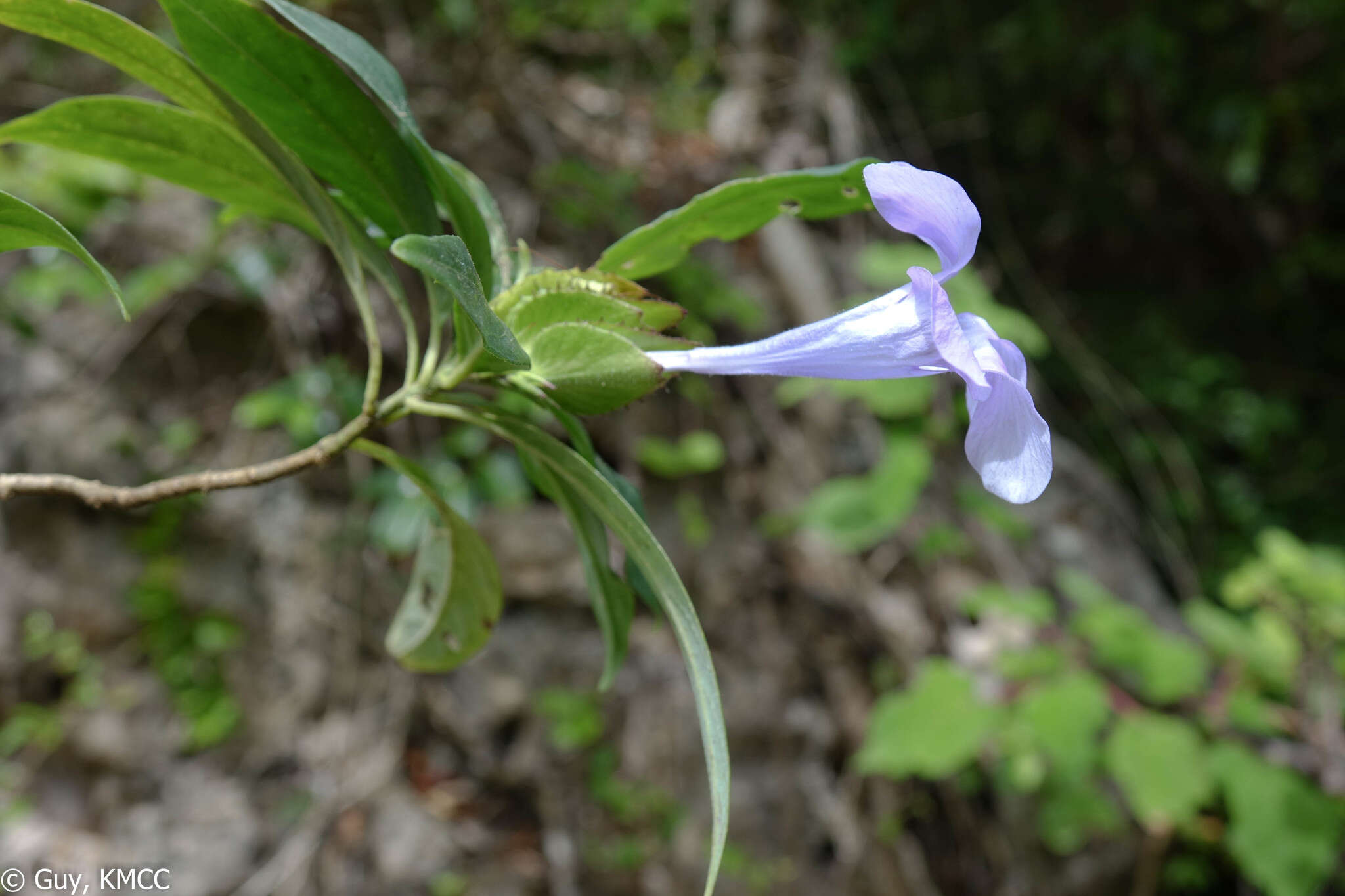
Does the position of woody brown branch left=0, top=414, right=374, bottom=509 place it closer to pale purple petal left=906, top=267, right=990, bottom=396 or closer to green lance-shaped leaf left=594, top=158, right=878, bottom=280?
green lance-shaped leaf left=594, top=158, right=878, bottom=280

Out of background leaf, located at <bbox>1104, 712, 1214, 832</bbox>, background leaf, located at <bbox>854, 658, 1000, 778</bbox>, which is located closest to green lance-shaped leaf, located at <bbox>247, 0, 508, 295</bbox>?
background leaf, located at <bbox>854, 658, 1000, 778</bbox>

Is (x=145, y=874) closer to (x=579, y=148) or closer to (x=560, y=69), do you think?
(x=579, y=148)

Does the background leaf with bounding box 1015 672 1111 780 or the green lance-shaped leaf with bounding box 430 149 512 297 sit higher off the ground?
the green lance-shaped leaf with bounding box 430 149 512 297

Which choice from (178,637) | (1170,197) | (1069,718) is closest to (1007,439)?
(1069,718)

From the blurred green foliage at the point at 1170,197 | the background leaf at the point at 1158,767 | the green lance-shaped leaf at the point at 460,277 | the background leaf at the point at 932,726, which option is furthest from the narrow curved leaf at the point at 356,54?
the blurred green foliage at the point at 1170,197

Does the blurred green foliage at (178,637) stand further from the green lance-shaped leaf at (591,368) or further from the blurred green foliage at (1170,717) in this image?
the green lance-shaped leaf at (591,368)

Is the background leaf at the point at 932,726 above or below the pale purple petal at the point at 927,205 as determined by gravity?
below

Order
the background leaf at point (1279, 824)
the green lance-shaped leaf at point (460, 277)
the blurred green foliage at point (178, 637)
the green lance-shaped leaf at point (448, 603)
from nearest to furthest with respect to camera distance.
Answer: the green lance-shaped leaf at point (460, 277)
the green lance-shaped leaf at point (448, 603)
the background leaf at point (1279, 824)
the blurred green foliage at point (178, 637)
